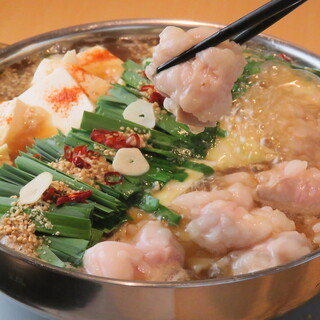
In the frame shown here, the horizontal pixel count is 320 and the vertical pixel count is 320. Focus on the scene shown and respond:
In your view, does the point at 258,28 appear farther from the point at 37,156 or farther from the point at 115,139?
the point at 37,156

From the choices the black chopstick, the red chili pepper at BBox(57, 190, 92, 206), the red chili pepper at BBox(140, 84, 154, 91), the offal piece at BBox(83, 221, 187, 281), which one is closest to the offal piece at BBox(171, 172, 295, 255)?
the offal piece at BBox(83, 221, 187, 281)

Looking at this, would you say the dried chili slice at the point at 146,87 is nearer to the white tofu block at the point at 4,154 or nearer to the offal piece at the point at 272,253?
the white tofu block at the point at 4,154

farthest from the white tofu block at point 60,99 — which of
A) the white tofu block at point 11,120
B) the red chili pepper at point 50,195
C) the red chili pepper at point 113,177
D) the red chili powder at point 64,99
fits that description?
the red chili pepper at point 50,195

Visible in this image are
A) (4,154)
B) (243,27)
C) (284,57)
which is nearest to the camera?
(243,27)

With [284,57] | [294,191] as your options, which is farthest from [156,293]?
[284,57]

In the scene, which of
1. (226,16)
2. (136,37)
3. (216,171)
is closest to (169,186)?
(216,171)

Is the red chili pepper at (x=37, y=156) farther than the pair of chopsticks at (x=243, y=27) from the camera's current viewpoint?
Yes
